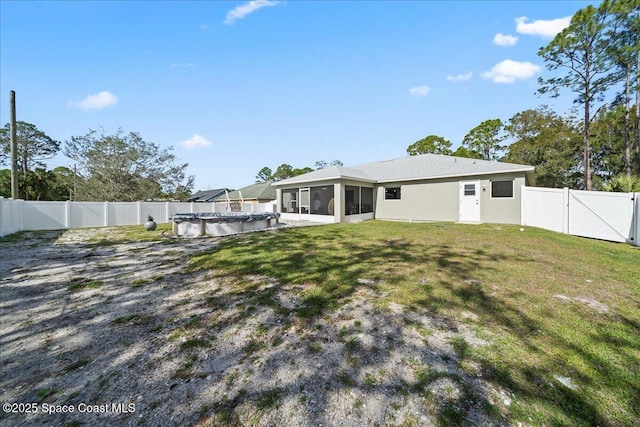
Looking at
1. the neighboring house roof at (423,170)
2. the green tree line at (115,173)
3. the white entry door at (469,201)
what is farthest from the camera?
the green tree line at (115,173)

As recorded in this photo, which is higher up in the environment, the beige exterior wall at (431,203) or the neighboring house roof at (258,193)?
the neighboring house roof at (258,193)

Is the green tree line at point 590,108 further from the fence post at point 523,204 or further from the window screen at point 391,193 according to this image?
the window screen at point 391,193

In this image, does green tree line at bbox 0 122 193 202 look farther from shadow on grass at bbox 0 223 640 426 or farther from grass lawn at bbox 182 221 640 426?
grass lawn at bbox 182 221 640 426

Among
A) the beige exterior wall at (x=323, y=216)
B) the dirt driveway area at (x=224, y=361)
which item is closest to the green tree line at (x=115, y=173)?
the beige exterior wall at (x=323, y=216)

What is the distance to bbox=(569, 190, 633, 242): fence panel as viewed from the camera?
7.40 meters

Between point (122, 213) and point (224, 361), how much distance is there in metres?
15.2

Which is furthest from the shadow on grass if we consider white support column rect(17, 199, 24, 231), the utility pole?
the utility pole

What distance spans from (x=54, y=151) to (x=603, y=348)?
154 ft

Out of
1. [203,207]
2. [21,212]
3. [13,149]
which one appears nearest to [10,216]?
[21,212]

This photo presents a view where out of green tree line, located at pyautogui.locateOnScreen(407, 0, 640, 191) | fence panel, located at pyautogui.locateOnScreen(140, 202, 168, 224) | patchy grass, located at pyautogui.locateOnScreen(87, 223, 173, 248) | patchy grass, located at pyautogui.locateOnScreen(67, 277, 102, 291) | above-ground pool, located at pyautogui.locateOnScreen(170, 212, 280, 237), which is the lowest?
patchy grass, located at pyautogui.locateOnScreen(67, 277, 102, 291)

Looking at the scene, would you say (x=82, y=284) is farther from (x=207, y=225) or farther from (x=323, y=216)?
(x=323, y=216)

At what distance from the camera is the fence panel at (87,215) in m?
12.2

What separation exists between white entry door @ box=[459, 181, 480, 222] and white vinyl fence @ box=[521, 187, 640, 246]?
1.66 m

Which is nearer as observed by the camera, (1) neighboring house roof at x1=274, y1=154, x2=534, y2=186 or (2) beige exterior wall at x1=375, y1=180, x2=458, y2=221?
(1) neighboring house roof at x1=274, y1=154, x2=534, y2=186
